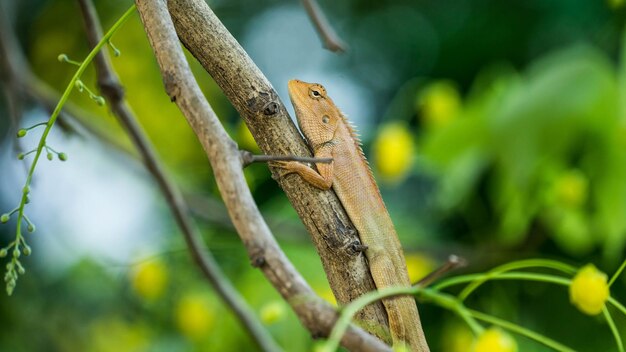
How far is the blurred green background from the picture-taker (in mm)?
1752

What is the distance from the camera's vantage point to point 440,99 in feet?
7.14

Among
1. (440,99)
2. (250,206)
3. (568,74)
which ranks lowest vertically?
(250,206)

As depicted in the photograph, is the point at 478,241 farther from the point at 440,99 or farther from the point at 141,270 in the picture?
the point at 141,270

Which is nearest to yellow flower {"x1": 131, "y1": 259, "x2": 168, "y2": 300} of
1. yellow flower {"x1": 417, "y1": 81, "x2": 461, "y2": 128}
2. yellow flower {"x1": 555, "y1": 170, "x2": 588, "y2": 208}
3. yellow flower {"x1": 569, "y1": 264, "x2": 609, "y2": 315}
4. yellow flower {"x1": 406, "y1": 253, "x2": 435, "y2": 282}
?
yellow flower {"x1": 406, "y1": 253, "x2": 435, "y2": 282}

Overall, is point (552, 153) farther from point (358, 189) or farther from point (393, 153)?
point (358, 189)

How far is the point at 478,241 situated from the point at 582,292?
157 centimetres

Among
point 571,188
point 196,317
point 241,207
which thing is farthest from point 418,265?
point 241,207

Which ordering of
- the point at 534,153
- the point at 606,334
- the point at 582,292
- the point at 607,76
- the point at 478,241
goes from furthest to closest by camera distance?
the point at 478,241, the point at 606,334, the point at 607,76, the point at 534,153, the point at 582,292

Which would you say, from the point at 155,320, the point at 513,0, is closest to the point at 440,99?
the point at 155,320

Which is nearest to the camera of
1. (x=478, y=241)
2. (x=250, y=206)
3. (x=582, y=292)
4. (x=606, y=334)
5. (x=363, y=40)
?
(x=250, y=206)

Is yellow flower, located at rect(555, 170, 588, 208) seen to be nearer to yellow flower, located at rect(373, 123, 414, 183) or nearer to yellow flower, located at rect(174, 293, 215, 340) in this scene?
yellow flower, located at rect(373, 123, 414, 183)

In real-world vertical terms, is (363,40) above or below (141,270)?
above

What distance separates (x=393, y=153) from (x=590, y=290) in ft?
3.76

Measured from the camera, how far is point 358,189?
1475mm
